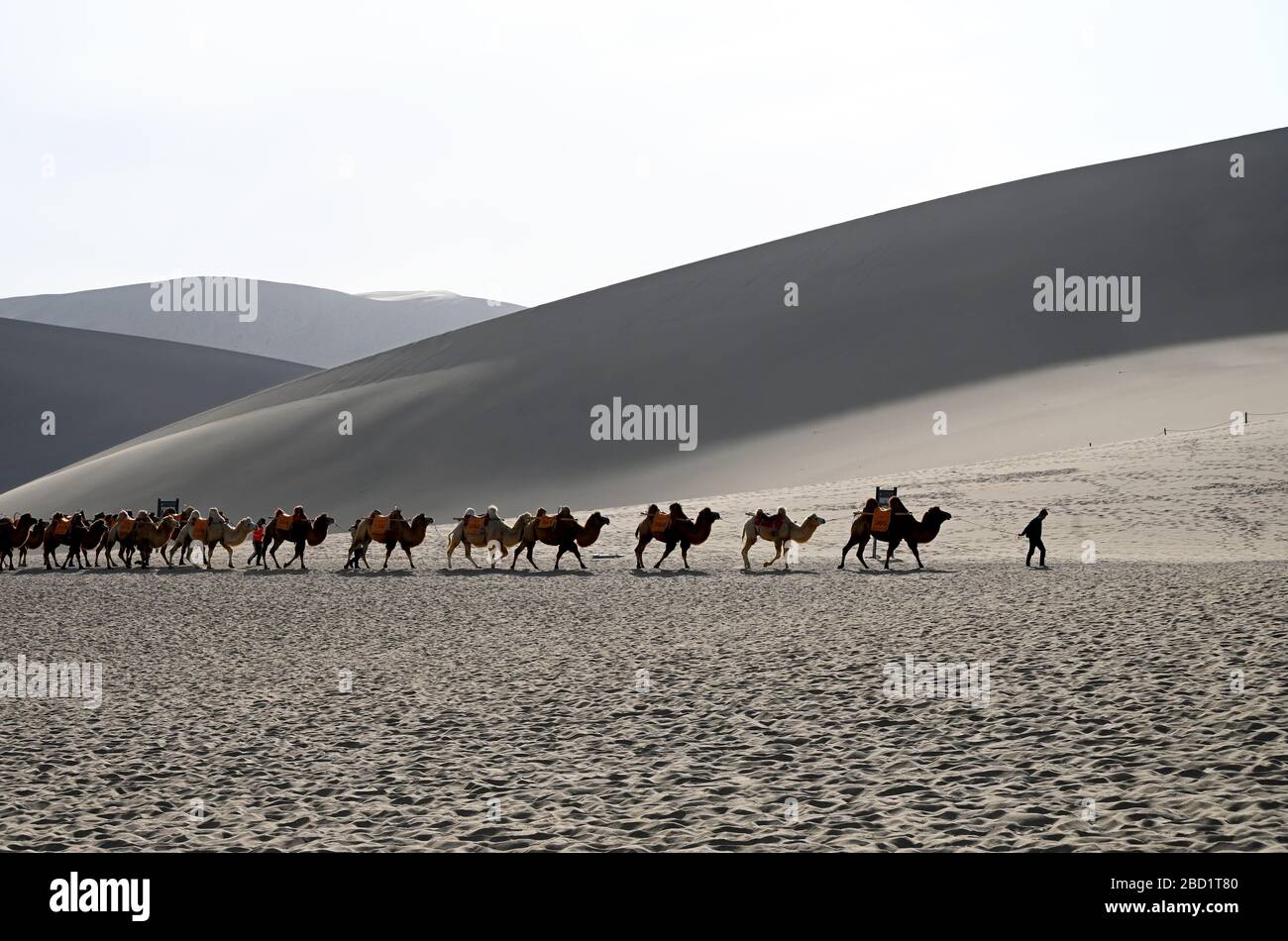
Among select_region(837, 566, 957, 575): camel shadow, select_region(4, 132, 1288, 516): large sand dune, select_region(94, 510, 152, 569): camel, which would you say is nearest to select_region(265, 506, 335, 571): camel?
select_region(94, 510, 152, 569): camel

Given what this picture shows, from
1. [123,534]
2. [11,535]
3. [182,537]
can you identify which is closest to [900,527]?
[182,537]

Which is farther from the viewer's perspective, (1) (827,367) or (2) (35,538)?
(1) (827,367)

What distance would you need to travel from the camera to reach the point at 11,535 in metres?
27.2

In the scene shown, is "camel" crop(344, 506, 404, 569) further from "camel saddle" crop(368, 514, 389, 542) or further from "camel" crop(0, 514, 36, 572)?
"camel" crop(0, 514, 36, 572)

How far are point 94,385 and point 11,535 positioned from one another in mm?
79683

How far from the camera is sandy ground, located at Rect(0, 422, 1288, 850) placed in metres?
6.40

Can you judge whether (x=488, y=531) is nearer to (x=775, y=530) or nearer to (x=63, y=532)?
(x=775, y=530)

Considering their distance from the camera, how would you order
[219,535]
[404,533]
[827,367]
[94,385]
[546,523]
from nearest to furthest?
[546,523] < [404,533] < [219,535] < [827,367] < [94,385]

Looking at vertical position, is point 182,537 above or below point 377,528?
below

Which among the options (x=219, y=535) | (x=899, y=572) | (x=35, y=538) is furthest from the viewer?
(x=35, y=538)

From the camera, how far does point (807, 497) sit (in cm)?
3566
